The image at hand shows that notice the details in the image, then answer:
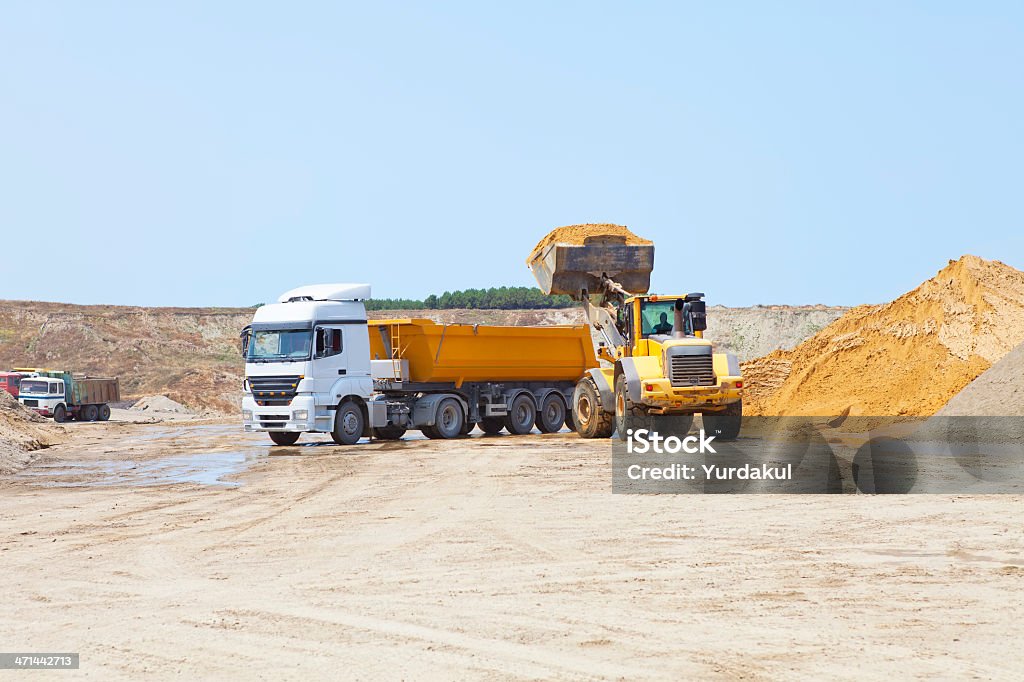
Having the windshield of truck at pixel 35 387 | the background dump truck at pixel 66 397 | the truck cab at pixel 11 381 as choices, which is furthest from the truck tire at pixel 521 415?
the truck cab at pixel 11 381

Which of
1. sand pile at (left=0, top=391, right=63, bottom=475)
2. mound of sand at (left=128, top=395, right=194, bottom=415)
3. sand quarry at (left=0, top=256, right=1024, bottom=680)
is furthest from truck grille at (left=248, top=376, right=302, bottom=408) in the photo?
mound of sand at (left=128, top=395, right=194, bottom=415)

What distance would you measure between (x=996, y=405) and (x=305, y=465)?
13743mm

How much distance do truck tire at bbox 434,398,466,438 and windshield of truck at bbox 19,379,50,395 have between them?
24089 mm

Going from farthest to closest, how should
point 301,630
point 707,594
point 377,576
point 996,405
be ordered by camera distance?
point 996,405, point 377,576, point 707,594, point 301,630

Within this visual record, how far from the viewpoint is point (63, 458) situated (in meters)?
22.5

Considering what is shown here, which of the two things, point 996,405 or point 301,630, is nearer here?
point 301,630

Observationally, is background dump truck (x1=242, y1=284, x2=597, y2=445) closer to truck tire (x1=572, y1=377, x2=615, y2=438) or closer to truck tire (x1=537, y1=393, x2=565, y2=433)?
truck tire (x1=537, y1=393, x2=565, y2=433)

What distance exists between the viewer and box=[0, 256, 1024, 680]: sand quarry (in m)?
6.34

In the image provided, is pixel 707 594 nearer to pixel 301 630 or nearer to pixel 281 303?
pixel 301 630

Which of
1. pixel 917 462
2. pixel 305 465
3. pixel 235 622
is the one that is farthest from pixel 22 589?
pixel 917 462

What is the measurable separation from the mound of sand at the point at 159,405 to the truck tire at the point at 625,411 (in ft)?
121

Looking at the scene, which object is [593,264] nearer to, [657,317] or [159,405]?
[657,317]

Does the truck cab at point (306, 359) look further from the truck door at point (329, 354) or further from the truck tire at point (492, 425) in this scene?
the truck tire at point (492, 425)

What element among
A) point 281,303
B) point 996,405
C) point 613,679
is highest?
point 281,303
